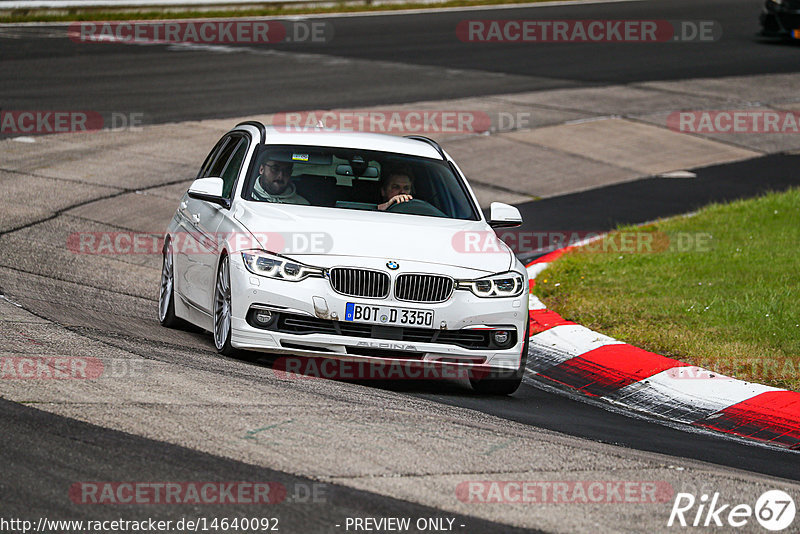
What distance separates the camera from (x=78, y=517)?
4707 mm

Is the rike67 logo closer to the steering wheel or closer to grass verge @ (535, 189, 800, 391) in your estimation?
grass verge @ (535, 189, 800, 391)

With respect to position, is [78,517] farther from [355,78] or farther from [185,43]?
[185,43]

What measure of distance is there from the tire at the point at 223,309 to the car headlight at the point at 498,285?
1489 mm

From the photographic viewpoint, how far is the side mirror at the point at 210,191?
28.0 feet

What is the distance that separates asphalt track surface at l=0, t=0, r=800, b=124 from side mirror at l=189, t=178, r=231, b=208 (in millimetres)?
10153

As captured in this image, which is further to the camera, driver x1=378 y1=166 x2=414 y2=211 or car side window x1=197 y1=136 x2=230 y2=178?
car side window x1=197 y1=136 x2=230 y2=178

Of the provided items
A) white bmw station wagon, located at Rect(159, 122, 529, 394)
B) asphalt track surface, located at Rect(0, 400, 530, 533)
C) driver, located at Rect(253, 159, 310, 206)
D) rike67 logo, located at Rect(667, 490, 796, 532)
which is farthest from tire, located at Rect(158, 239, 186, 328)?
rike67 logo, located at Rect(667, 490, 796, 532)

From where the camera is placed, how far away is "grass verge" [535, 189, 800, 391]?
9102 millimetres

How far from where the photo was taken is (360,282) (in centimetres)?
764

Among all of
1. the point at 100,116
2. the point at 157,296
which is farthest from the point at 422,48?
the point at 157,296

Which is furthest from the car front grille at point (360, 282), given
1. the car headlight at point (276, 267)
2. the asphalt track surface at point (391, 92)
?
the asphalt track surface at point (391, 92)

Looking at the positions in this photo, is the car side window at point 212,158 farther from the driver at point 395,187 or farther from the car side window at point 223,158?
the driver at point 395,187

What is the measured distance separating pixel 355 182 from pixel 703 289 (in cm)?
370

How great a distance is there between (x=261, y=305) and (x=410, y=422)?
5.46 ft
